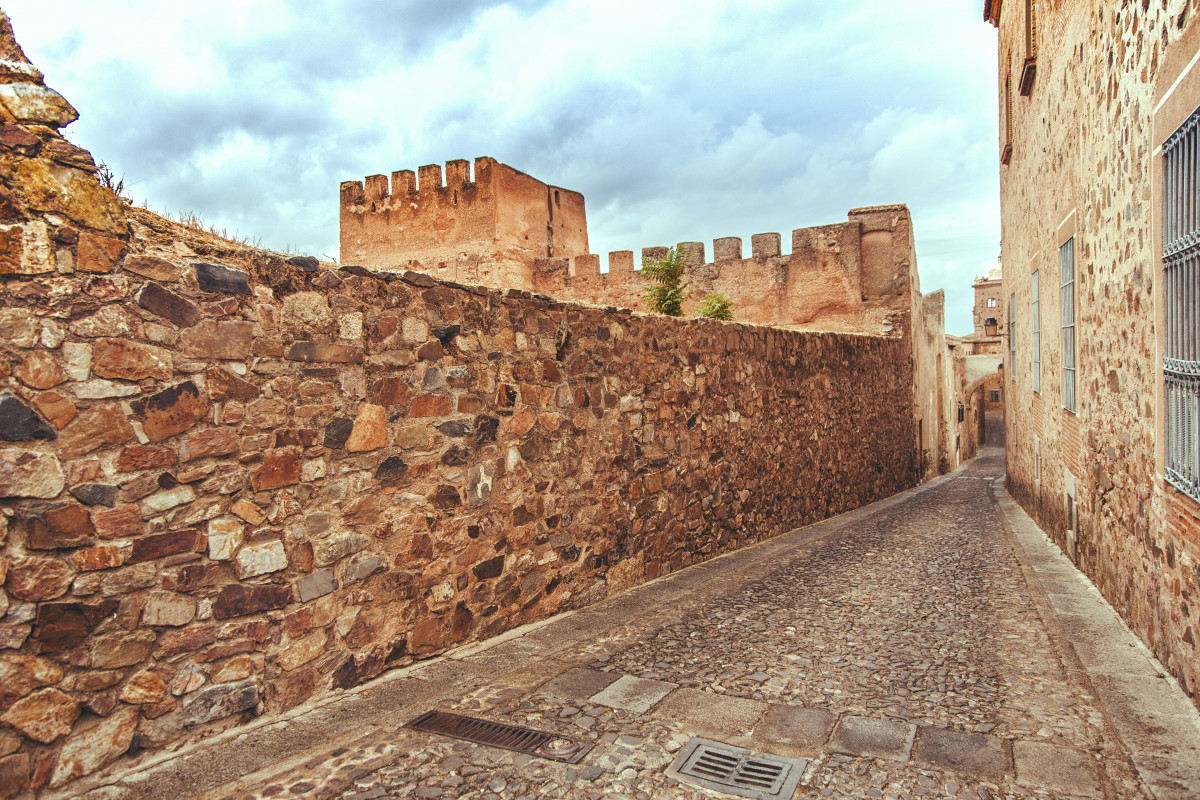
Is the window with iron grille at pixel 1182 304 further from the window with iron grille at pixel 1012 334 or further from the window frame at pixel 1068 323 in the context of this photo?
the window with iron grille at pixel 1012 334

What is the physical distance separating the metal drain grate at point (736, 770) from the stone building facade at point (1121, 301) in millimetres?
1829

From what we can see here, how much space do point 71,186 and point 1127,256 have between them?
16.4 ft

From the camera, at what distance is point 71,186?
8.39 ft

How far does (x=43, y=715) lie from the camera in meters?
2.40

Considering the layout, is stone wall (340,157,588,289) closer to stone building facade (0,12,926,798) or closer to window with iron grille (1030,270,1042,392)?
window with iron grille (1030,270,1042,392)

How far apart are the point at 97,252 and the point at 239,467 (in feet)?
2.98

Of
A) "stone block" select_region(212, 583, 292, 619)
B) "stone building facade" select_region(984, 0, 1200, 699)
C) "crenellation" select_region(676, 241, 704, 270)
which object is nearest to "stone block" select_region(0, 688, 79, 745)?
"stone block" select_region(212, 583, 292, 619)

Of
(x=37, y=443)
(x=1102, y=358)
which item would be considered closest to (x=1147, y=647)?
(x=1102, y=358)

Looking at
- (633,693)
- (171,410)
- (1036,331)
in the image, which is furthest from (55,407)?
(1036,331)

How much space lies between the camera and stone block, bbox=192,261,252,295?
9.46 ft

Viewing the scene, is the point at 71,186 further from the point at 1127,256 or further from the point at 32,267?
the point at 1127,256

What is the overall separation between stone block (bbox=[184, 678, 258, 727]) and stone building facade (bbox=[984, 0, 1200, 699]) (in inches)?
150

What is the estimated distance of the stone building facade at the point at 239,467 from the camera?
8.02ft

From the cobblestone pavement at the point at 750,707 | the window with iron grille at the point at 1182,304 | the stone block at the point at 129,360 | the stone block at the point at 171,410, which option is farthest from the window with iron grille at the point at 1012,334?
the stone block at the point at 129,360
